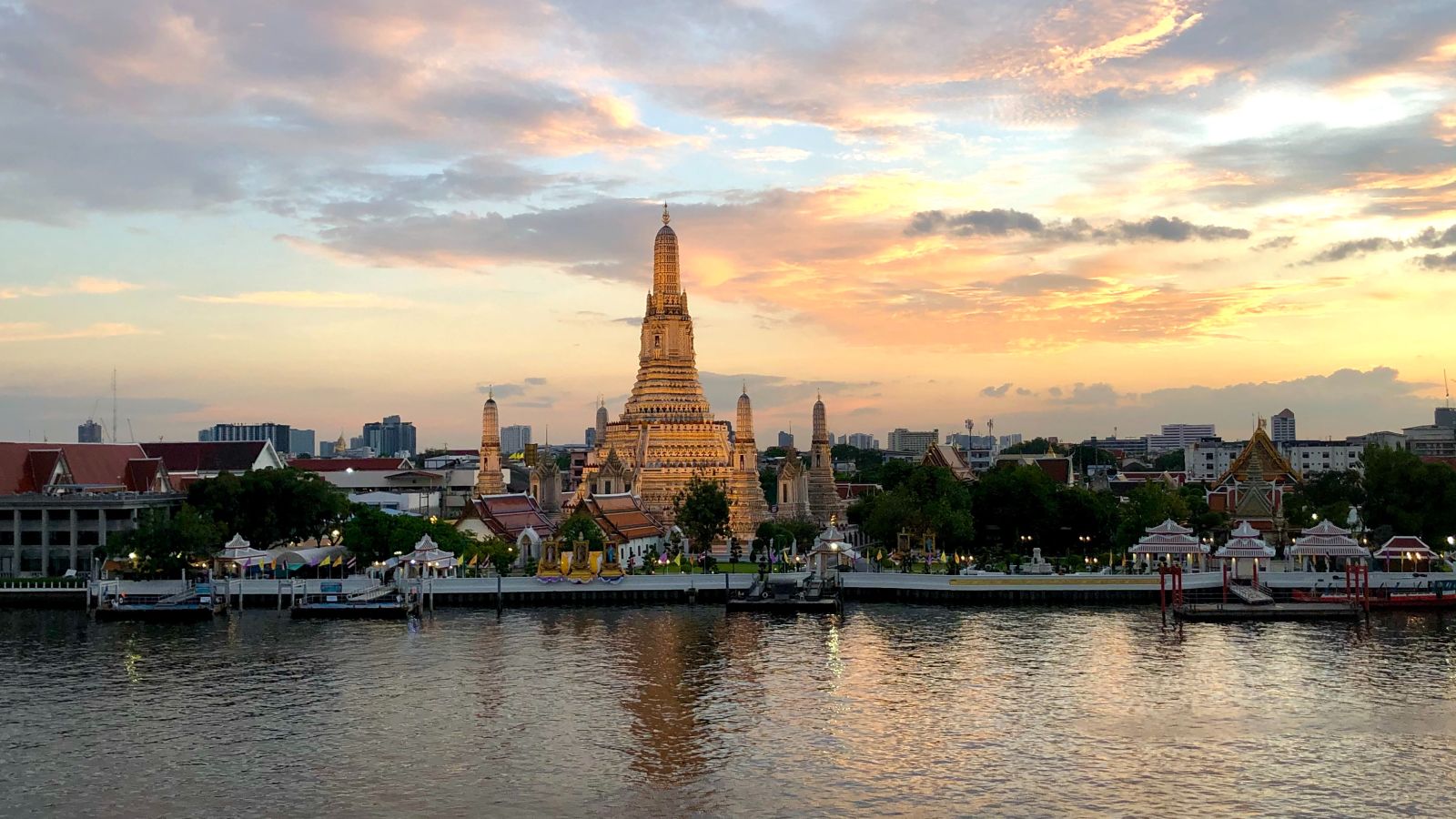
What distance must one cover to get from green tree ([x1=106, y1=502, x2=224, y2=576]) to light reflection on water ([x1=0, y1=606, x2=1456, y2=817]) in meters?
11.8

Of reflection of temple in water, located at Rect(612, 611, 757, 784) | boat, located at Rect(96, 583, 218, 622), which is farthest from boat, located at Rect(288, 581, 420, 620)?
reflection of temple in water, located at Rect(612, 611, 757, 784)

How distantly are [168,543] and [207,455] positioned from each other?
37199 mm

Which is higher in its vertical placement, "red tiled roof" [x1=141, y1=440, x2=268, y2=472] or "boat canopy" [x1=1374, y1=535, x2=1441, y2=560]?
"red tiled roof" [x1=141, y1=440, x2=268, y2=472]

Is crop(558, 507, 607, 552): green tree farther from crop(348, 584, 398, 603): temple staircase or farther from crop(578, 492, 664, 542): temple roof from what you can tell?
crop(348, 584, 398, 603): temple staircase

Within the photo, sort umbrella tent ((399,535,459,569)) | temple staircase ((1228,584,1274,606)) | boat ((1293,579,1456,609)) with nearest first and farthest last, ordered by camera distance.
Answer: boat ((1293,579,1456,609)) → temple staircase ((1228,584,1274,606)) → umbrella tent ((399,535,459,569))

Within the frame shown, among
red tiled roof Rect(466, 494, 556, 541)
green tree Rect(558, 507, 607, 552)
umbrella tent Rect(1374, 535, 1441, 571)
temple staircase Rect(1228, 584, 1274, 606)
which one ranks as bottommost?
temple staircase Rect(1228, 584, 1274, 606)

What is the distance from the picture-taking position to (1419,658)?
188 ft

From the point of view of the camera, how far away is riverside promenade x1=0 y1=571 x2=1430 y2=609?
3068 inches

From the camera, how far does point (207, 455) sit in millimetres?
115625

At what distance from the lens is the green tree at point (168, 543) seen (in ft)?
263

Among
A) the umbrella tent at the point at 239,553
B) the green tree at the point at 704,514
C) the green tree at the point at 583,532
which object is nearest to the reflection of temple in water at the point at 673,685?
the green tree at the point at 583,532

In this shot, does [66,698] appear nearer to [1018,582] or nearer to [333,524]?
[333,524]

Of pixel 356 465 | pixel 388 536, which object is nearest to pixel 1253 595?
pixel 388 536

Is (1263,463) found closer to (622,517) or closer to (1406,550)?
(1406,550)
